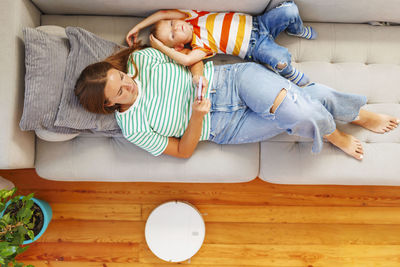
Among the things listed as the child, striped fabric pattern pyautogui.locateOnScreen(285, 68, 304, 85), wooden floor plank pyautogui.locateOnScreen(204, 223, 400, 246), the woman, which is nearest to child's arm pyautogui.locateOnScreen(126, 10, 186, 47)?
the child

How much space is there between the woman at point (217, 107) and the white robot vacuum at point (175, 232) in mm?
440

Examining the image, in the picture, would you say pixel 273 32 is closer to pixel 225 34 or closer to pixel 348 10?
pixel 225 34

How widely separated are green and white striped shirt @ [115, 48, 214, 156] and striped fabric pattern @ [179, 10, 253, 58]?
19cm

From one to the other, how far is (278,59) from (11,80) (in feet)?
3.78

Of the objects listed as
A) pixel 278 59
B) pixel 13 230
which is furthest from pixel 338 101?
pixel 13 230

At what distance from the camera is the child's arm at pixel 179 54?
131 centimetres

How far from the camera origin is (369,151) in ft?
4.37

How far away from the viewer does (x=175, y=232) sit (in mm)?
1541

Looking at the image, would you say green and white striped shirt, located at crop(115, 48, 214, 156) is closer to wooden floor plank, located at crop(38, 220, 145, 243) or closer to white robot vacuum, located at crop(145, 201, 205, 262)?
white robot vacuum, located at crop(145, 201, 205, 262)

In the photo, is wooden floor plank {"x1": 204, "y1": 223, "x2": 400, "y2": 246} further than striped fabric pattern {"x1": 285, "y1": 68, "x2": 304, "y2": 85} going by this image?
Yes

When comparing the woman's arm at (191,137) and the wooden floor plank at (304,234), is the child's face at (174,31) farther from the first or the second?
the wooden floor plank at (304,234)

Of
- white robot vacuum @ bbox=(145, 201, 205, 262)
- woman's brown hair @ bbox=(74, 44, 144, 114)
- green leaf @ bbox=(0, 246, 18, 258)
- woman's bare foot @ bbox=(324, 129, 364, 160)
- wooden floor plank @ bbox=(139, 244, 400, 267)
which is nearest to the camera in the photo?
green leaf @ bbox=(0, 246, 18, 258)

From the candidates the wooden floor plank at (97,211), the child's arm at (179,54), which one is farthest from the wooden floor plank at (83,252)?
the child's arm at (179,54)

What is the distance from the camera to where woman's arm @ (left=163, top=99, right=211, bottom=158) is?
1.19 m
